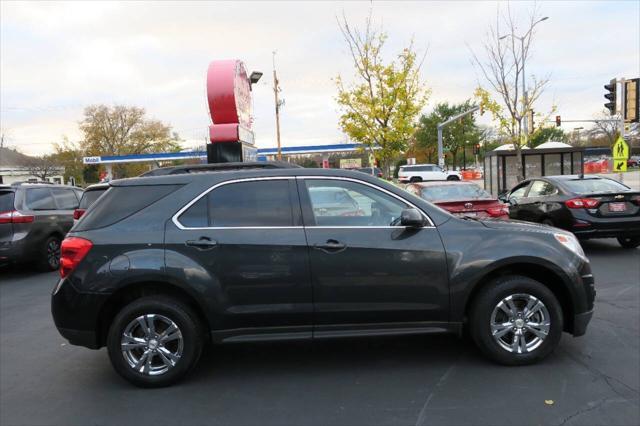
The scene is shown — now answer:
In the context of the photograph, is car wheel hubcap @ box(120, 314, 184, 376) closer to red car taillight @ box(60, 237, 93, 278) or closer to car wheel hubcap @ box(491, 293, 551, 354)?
red car taillight @ box(60, 237, 93, 278)

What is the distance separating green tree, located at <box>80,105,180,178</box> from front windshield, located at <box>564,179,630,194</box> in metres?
66.5

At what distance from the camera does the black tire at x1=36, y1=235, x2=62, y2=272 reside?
371 inches

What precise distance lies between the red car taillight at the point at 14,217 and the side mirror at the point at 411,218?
7.81 meters

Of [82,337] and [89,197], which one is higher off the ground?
[89,197]

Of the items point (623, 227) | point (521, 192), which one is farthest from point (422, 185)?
point (623, 227)

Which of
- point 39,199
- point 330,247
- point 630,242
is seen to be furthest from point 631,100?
point 39,199

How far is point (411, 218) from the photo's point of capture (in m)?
3.98

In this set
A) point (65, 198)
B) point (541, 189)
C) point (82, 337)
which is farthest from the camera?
point (65, 198)

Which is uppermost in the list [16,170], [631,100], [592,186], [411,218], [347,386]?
[631,100]

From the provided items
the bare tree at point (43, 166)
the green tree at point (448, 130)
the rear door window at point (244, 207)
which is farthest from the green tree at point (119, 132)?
the rear door window at point (244, 207)

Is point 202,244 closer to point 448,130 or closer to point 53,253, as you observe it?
point 53,253

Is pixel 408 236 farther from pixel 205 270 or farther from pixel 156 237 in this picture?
pixel 156 237

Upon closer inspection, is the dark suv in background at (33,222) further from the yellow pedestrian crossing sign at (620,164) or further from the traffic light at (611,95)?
the traffic light at (611,95)

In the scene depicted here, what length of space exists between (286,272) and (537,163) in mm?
18150
